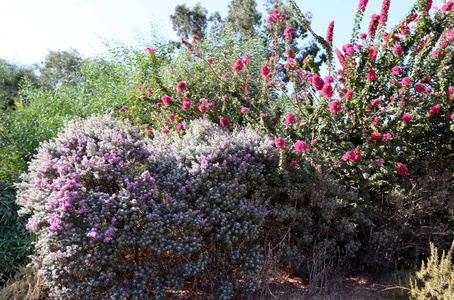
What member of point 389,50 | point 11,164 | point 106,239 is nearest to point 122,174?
point 106,239

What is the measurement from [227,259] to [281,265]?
3.12 feet

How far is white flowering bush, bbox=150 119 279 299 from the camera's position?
133 inches

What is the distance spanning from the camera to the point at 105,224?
3.00m

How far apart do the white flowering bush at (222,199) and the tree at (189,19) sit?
2147 centimetres

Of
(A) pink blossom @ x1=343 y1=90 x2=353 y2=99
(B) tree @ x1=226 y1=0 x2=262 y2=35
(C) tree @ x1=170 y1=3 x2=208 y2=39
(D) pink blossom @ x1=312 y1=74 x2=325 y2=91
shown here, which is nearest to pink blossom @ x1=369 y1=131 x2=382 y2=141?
(A) pink blossom @ x1=343 y1=90 x2=353 y2=99

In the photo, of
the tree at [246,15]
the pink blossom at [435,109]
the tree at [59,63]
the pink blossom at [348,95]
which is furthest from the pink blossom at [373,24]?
the tree at [59,63]

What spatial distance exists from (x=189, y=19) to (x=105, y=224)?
23097 mm

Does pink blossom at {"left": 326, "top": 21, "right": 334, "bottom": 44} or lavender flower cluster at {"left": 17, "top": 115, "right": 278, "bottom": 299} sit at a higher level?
pink blossom at {"left": 326, "top": 21, "right": 334, "bottom": 44}

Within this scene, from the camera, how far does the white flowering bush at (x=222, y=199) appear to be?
3387mm

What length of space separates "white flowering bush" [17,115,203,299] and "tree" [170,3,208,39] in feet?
71.2

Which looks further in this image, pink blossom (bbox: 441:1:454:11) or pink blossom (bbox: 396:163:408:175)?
pink blossom (bbox: 441:1:454:11)

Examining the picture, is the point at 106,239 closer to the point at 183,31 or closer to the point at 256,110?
the point at 256,110

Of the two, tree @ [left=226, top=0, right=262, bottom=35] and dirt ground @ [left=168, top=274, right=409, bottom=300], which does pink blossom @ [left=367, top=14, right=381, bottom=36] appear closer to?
dirt ground @ [left=168, top=274, right=409, bottom=300]

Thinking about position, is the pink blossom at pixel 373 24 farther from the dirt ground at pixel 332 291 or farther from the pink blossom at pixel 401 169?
the dirt ground at pixel 332 291
